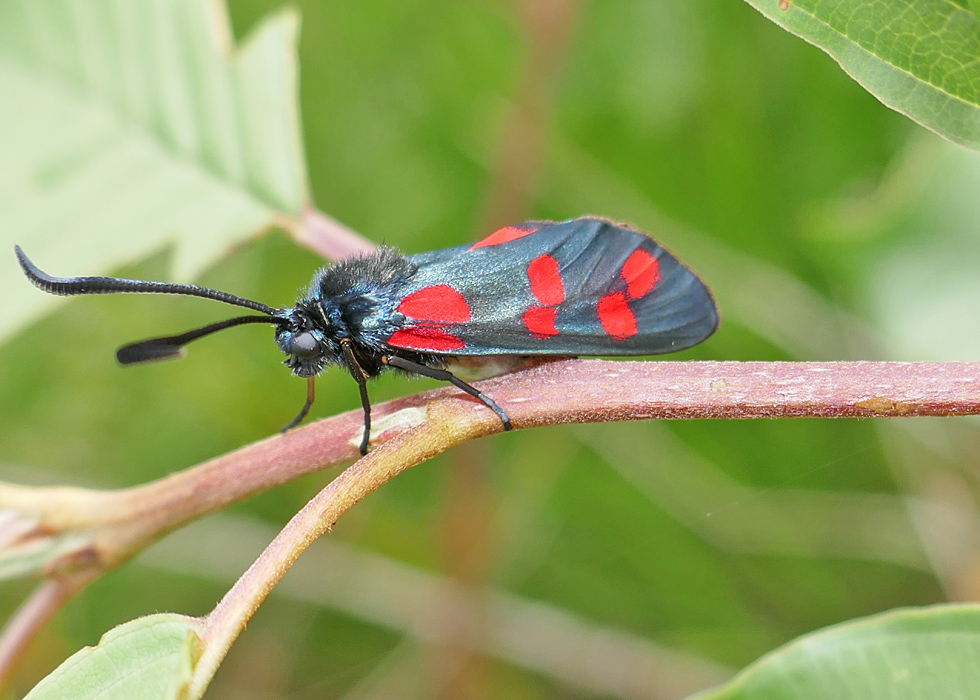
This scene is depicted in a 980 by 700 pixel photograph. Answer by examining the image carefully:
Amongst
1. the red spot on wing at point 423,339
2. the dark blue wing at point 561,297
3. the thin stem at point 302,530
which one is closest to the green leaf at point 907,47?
the dark blue wing at point 561,297

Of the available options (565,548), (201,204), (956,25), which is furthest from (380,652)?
(956,25)

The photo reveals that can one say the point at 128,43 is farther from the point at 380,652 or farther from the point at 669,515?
the point at 380,652

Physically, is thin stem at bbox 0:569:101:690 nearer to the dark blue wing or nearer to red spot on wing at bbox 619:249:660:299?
the dark blue wing

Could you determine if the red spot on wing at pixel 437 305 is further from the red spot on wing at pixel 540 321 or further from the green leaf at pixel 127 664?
the green leaf at pixel 127 664

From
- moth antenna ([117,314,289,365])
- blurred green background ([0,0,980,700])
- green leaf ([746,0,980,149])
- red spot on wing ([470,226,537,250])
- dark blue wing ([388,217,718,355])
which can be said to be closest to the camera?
green leaf ([746,0,980,149])

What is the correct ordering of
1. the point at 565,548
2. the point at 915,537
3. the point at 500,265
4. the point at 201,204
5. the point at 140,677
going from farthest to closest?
the point at 565,548, the point at 915,537, the point at 201,204, the point at 500,265, the point at 140,677

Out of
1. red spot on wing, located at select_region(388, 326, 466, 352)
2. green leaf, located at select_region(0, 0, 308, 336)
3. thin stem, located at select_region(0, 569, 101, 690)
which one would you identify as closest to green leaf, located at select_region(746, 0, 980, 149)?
red spot on wing, located at select_region(388, 326, 466, 352)
